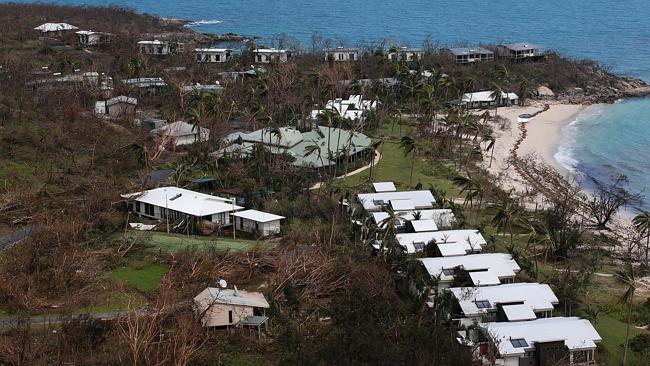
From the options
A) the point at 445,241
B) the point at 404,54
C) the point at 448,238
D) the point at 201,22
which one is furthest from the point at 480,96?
the point at 201,22

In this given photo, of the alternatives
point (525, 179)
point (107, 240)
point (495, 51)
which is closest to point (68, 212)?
point (107, 240)

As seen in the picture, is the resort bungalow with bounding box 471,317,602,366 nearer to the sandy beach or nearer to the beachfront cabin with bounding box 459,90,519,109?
the sandy beach

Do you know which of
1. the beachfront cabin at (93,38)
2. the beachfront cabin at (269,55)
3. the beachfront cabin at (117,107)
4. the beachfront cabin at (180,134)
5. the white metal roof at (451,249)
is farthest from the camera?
the beachfront cabin at (93,38)

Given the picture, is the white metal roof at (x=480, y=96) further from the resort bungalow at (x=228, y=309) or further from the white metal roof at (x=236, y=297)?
the resort bungalow at (x=228, y=309)

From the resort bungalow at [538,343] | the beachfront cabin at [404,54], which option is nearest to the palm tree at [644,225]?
the resort bungalow at [538,343]

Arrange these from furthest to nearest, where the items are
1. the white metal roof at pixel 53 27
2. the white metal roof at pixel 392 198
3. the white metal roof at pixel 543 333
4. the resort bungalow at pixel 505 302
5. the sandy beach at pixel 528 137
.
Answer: the white metal roof at pixel 53 27
the sandy beach at pixel 528 137
the white metal roof at pixel 392 198
the resort bungalow at pixel 505 302
the white metal roof at pixel 543 333

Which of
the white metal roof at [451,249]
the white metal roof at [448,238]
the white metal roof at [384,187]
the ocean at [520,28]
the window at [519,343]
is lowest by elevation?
the ocean at [520,28]
